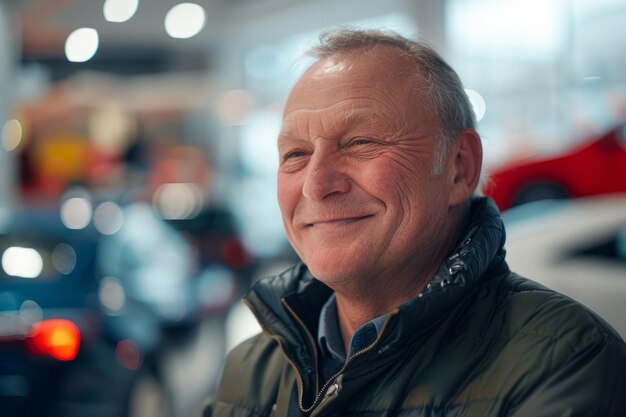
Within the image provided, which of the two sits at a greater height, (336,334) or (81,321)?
(336,334)

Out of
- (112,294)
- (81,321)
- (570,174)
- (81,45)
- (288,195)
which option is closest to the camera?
(288,195)

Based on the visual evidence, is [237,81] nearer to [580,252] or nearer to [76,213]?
[76,213]

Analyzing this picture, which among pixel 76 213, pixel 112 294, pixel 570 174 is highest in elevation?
pixel 76 213

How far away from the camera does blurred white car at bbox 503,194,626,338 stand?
3680mm

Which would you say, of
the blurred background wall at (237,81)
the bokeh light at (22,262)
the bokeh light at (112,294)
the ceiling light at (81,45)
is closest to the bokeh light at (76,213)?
the bokeh light at (22,262)

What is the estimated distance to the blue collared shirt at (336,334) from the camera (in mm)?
1761

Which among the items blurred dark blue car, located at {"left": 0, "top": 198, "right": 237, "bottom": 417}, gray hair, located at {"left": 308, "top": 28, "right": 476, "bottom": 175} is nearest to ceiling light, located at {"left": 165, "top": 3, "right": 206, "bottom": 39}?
blurred dark blue car, located at {"left": 0, "top": 198, "right": 237, "bottom": 417}

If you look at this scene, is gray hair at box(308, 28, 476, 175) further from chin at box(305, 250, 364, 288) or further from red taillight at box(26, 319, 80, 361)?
red taillight at box(26, 319, 80, 361)

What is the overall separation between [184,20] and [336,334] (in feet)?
54.6

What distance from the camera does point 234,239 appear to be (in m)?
8.68

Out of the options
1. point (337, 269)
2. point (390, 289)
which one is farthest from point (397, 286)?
point (337, 269)

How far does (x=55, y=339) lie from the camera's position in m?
4.94

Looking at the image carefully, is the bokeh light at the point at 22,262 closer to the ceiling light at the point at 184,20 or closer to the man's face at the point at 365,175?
the man's face at the point at 365,175

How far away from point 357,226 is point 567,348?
0.48 m
